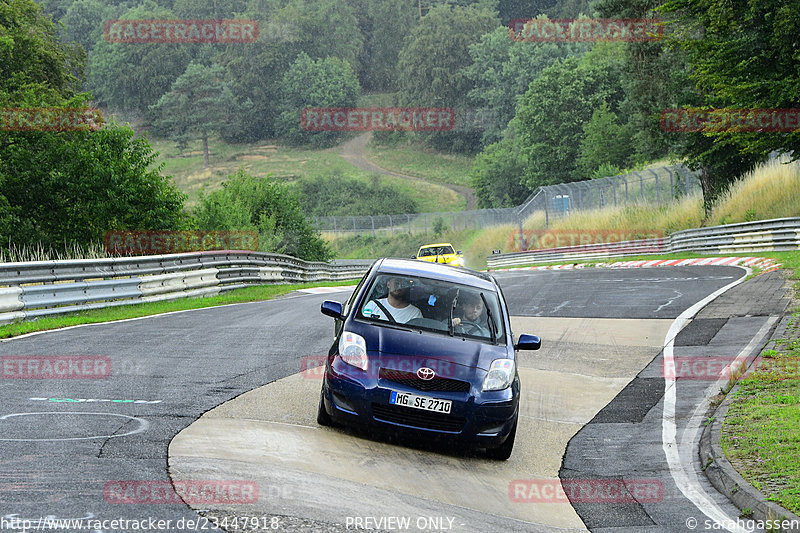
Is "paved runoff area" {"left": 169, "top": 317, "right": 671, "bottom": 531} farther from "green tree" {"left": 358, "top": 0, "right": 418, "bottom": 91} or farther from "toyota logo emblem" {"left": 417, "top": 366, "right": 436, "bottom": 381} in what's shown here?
"green tree" {"left": 358, "top": 0, "right": 418, "bottom": 91}

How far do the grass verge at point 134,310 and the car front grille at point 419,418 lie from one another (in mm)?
7985

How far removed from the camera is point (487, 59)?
135 metres

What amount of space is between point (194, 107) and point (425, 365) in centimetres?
14054

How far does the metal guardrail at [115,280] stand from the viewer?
50.0 ft

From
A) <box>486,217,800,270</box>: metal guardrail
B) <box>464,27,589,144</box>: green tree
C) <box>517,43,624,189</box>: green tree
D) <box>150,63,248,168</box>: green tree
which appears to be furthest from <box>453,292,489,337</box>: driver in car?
<box>150,63,248,168</box>: green tree

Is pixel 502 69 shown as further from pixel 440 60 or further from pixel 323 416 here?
pixel 323 416

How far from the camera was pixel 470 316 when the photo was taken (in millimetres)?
8695

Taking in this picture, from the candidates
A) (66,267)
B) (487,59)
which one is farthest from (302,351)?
(487,59)

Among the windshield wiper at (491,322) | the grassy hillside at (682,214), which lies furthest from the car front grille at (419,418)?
the grassy hillside at (682,214)

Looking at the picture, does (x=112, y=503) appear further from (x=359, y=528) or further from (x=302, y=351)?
(x=302, y=351)

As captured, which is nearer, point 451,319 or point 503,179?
point 451,319

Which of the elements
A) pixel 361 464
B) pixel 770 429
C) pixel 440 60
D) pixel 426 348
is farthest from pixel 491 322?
pixel 440 60

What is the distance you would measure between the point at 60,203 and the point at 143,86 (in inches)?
5422

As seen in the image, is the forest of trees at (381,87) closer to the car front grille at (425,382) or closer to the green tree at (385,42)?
the green tree at (385,42)
